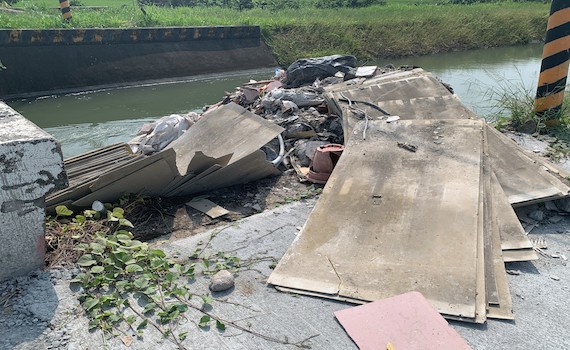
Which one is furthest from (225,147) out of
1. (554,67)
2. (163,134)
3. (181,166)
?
(554,67)

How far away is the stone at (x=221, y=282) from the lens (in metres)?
2.50

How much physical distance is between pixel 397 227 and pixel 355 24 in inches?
598

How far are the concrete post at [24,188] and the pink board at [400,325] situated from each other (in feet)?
5.18

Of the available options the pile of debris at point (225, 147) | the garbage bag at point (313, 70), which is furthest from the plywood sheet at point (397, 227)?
the garbage bag at point (313, 70)

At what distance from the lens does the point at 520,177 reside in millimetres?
3418

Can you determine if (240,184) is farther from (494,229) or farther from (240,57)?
(240,57)

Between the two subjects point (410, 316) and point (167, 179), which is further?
point (167, 179)

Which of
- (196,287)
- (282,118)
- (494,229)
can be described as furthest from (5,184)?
(282,118)

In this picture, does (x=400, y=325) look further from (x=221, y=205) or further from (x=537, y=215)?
(x=221, y=205)

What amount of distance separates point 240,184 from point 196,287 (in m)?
1.61

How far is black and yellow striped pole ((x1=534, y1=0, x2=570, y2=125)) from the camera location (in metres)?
4.65

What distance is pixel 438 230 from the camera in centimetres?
273

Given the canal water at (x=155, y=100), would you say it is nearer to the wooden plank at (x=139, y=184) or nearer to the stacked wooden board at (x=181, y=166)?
the stacked wooden board at (x=181, y=166)

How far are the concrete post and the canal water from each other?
493 centimetres
